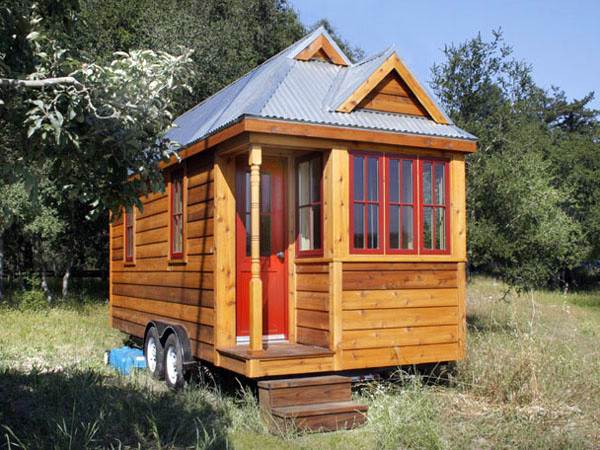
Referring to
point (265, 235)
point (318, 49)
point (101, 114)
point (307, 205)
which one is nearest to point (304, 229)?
point (307, 205)

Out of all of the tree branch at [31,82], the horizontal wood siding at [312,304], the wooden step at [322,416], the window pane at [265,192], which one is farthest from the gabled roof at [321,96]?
the wooden step at [322,416]

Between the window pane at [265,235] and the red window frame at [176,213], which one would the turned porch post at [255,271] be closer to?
the window pane at [265,235]

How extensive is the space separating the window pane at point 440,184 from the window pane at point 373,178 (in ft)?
2.84

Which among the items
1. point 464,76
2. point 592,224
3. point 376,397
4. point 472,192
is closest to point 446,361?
point 376,397

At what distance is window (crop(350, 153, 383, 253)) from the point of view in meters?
7.69

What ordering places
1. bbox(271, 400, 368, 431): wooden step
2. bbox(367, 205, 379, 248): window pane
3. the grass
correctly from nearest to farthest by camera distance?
the grass → bbox(271, 400, 368, 431): wooden step → bbox(367, 205, 379, 248): window pane

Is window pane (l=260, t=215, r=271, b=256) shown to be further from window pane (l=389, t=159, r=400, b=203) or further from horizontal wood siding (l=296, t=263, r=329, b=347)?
window pane (l=389, t=159, r=400, b=203)

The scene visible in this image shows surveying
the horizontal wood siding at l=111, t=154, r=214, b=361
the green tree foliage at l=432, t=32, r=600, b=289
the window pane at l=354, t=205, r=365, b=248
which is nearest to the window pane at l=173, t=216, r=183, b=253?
the horizontal wood siding at l=111, t=154, r=214, b=361

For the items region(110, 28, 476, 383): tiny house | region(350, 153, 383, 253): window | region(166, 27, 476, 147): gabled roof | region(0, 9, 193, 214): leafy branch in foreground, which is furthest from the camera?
region(350, 153, 383, 253): window

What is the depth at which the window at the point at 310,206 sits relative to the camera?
7.93 meters

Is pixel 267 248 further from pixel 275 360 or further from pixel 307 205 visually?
pixel 275 360

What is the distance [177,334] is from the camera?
28.1 feet

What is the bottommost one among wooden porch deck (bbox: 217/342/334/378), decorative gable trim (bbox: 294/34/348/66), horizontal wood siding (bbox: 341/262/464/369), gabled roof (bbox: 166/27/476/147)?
wooden porch deck (bbox: 217/342/334/378)

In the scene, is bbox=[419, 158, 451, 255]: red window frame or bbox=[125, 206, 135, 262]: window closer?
bbox=[419, 158, 451, 255]: red window frame
